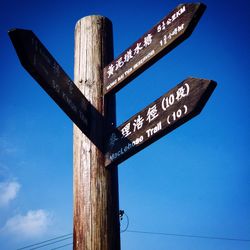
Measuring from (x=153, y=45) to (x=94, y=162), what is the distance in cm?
104

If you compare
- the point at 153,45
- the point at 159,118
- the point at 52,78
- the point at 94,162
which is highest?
the point at 153,45

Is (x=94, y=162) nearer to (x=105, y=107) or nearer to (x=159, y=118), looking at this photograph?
(x=105, y=107)

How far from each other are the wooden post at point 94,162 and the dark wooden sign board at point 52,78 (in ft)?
0.33

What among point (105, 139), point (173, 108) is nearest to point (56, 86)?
point (105, 139)

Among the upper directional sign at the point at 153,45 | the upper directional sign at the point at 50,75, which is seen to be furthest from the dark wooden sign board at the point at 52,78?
the upper directional sign at the point at 153,45

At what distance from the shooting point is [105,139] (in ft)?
8.81

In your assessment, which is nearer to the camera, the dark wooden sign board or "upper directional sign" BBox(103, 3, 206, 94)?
the dark wooden sign board

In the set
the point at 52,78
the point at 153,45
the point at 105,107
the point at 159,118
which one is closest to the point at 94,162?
the point at 105,107

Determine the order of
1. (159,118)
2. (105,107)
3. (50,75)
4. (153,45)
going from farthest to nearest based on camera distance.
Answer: (105,107)
(153,45)
(159,118)
(50,75)

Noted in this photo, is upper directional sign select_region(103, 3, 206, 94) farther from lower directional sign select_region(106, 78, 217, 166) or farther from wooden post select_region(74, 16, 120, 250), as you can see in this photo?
lower directional sign select_region(106, 78, 217, 166)

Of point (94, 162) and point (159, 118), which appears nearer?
point (159, 118)

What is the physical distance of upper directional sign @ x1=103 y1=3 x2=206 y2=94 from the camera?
2.35 meters

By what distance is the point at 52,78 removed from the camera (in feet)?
7.32

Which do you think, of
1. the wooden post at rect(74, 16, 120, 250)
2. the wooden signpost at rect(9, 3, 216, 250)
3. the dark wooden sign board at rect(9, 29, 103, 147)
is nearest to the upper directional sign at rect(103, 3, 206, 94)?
the wooden signpost at rect(9, 3, 216, 250)
